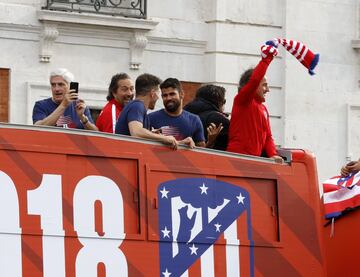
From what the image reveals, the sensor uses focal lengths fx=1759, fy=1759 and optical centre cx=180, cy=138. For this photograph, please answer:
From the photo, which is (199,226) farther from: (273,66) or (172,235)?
(273,66)

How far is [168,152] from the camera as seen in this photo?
12227 mm

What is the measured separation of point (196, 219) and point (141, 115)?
0.91 m

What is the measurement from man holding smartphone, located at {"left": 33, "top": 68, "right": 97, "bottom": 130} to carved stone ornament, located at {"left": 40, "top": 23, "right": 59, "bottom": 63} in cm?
1024

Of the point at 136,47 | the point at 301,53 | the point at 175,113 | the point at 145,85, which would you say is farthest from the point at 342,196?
the point at 136,47

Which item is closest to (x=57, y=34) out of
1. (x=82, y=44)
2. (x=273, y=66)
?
(x=82, y=44)

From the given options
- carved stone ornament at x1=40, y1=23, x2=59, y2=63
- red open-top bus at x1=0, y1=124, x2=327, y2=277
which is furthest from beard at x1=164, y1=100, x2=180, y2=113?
carved stone ornament at x1=40, y1=23, x2=59, y2=63

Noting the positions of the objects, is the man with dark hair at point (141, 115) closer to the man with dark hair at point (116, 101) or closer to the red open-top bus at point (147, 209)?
the red open-top bus at point (147, 209)

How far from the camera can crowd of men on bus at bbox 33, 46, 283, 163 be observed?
43.5ft

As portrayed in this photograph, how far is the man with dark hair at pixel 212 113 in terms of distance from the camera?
1391cm

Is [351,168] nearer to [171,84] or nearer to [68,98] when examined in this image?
[171,84]

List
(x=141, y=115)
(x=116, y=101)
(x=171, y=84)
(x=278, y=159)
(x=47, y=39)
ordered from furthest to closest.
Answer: (x=47, y=39)
(x=116, y=101)
(x=171, y=84)
(x=278, y=159)
(x=141, y=115)

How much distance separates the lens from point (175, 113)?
13.5 meters

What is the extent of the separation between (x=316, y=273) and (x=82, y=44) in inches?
474

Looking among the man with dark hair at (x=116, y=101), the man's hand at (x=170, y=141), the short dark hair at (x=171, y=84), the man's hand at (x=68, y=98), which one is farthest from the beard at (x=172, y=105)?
the man's hand at (x=170, y=141)
